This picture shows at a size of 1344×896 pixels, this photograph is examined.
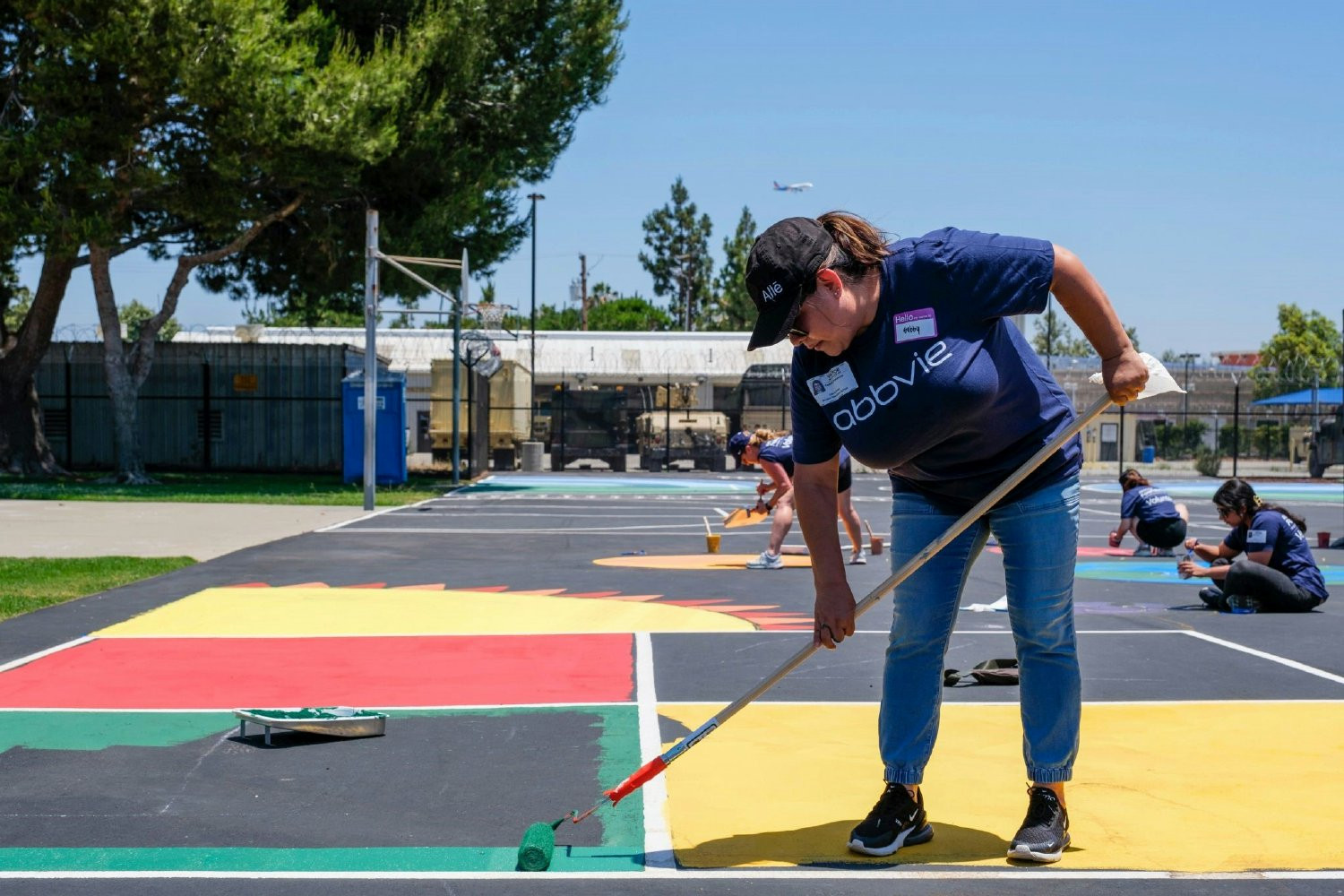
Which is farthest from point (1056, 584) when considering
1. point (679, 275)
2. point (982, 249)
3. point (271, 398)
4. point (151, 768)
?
point (679, 275)

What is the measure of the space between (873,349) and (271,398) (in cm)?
3304

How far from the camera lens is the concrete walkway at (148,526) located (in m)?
14.5

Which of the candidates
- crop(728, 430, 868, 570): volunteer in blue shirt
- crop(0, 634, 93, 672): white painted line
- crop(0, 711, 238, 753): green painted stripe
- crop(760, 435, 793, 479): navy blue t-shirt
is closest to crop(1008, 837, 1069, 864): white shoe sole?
crop(0, 711, 238, 753): green painted stripe

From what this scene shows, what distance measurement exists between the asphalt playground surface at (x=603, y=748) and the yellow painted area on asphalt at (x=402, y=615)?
0.16ft

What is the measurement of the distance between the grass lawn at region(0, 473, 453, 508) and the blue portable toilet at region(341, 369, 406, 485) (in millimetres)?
362

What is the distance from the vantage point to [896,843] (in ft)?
13.8

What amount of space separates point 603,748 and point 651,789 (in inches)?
26.1

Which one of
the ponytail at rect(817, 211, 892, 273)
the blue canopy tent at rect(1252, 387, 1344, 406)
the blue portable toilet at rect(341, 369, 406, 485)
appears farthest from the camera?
the blue canopy tent at rect(1252, 387, 1344, 406)

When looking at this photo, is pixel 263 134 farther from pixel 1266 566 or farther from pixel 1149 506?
pixel 1266 566

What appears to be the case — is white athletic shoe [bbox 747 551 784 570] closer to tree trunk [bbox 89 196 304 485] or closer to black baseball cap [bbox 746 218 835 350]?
A: black baseball cap [bbox 746 218 835 350]

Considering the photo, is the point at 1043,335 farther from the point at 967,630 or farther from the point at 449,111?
the point at 967,630

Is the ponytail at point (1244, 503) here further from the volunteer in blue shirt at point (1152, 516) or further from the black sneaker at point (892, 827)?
the black sneaker at point (892, 827)

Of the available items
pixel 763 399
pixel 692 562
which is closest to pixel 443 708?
pixel 692 562

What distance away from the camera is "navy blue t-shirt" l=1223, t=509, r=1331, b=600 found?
988 centimetres
